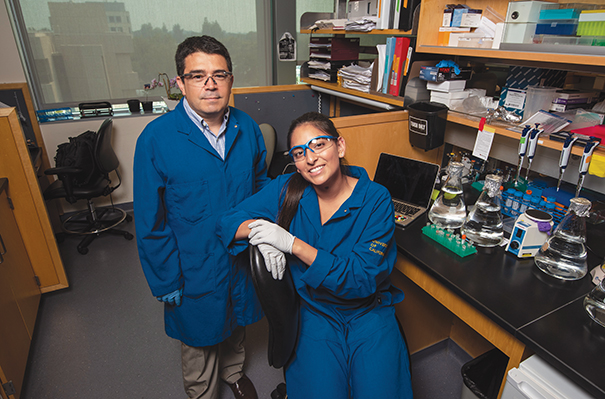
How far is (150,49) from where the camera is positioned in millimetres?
3635

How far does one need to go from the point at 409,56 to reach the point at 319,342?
149cm

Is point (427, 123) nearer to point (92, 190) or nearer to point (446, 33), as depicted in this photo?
point (446, 33)

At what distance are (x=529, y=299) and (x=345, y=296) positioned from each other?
1.88ft

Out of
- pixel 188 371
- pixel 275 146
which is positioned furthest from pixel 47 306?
pixel 275 146

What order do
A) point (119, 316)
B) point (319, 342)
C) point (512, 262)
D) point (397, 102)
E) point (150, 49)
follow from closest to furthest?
1. point (319, 342)
2. point (512, 262)
3. point (397, 102)
4. point (119, 316)
5. point (150, 49)

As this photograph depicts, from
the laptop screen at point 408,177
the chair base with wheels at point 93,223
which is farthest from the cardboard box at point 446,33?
the chair base with wheels at point 93,223

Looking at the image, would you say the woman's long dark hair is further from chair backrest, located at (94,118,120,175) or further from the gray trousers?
chair backrest, located at (94,118,120,175)

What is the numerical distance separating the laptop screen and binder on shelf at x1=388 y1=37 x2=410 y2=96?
435 mm

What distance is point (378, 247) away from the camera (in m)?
1.18

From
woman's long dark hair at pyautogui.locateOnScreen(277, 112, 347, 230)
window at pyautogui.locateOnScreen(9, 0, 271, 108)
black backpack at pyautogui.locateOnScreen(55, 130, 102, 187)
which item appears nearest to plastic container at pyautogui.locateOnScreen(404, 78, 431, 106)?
woman's long dark hair at pyautogui.locateOnScreen(277, 112, 347, 230)

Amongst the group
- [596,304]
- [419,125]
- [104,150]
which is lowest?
[104,150]

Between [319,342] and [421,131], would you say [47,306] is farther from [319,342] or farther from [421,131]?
[421,131]

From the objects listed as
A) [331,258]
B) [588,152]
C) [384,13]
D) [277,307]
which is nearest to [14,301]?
[277,307]

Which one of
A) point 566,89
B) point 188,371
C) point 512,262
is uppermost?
Result: point 566,89
